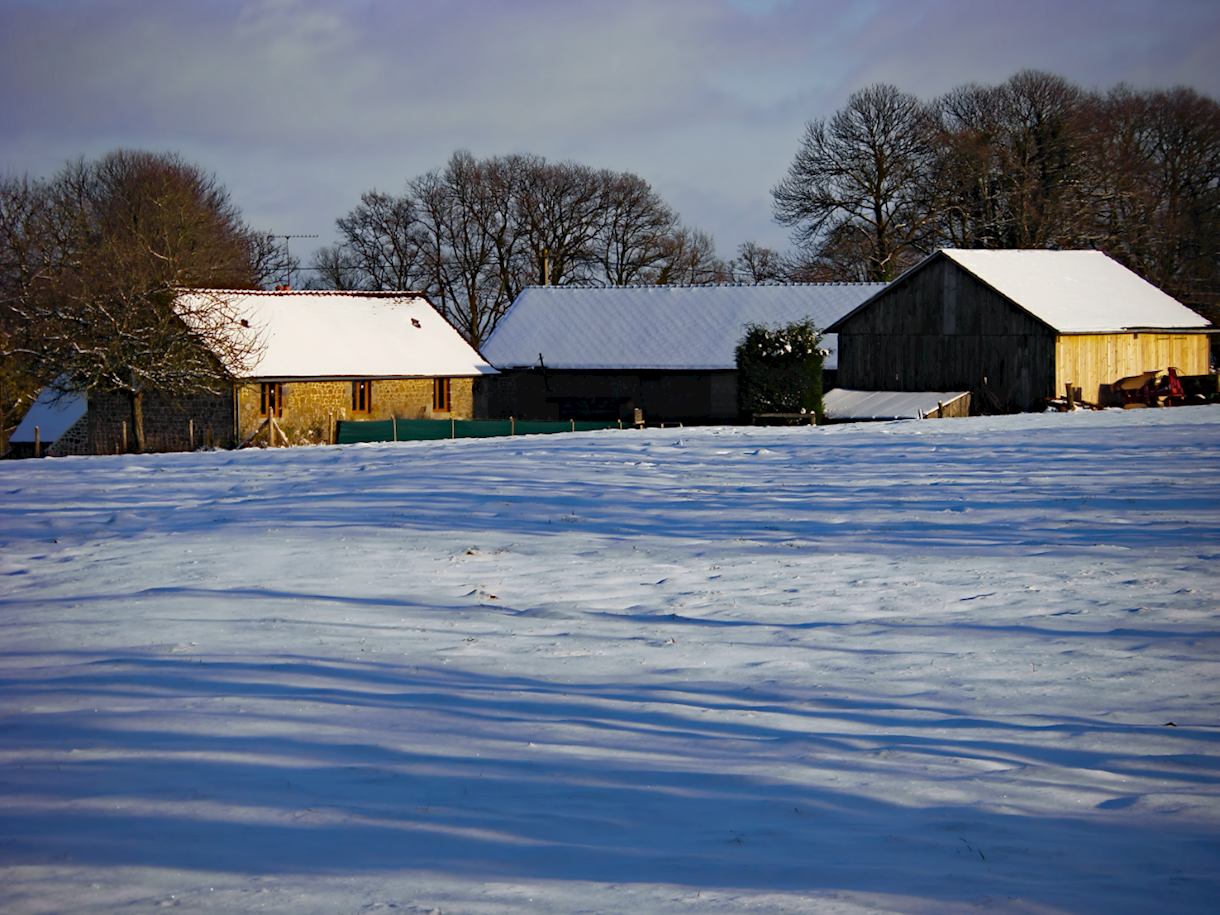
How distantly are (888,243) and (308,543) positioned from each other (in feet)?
161

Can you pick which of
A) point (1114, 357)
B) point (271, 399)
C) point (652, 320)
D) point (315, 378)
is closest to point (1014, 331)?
point (1114, 357)

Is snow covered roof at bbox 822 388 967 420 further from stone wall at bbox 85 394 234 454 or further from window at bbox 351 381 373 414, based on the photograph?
stone wall at bbox 85 394 234 454

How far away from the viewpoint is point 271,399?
124ft

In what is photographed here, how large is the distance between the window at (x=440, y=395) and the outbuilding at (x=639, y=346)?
4026 millimetres

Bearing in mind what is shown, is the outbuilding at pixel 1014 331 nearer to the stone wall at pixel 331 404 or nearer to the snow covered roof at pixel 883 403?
the snow covered roof at pixel 883 403

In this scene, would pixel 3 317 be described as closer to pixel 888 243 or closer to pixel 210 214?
pixel 210 214

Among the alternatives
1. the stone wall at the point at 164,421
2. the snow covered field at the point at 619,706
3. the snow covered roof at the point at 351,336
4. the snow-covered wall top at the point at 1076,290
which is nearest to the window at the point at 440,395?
the snow covered roof at the point at 351,336

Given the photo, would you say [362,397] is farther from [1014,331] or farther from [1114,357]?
[1114,357]

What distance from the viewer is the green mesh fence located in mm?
27250

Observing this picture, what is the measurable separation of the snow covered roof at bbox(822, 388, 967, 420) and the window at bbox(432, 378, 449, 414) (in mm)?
14433

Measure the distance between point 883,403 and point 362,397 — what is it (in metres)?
18.6

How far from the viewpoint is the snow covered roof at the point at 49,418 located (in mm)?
40844

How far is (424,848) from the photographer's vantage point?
453cm

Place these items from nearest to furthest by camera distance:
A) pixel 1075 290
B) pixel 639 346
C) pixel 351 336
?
pixel 1075 290, pixel 351 336, pixel 639 346
